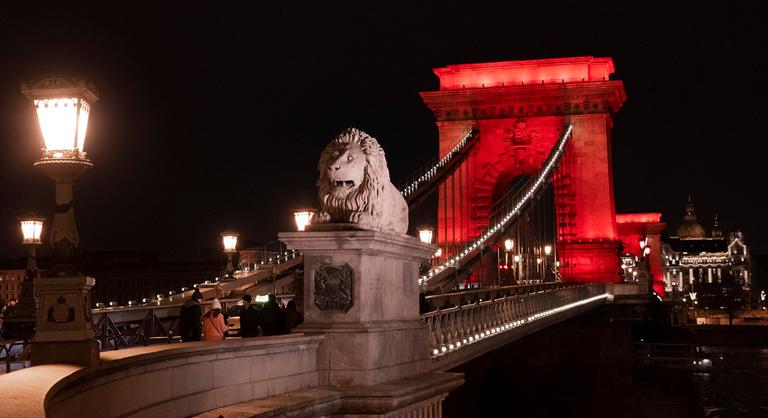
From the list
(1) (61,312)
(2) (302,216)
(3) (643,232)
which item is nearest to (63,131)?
(1) (61,312)

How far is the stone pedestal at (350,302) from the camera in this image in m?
10.8

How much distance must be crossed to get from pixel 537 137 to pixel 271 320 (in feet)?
173

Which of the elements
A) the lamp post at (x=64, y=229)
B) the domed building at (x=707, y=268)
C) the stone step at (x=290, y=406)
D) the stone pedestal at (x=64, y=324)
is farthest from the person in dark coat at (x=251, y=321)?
the domed building at (x=707, y=268)

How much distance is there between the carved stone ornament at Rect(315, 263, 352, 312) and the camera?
10.9 metres

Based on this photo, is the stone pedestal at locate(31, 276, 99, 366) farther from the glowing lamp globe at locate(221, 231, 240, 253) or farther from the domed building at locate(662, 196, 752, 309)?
the domed building at locate(662, 196, 752, 309)

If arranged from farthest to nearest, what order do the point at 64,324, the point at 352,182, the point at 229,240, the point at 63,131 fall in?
1. the point at 229,240
2. the point at 352,182
3. the point at 63,131
4. the point at 64,324

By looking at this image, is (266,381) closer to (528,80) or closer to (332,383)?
(332,383)

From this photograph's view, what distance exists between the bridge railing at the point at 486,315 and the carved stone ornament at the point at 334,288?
9.24 feet

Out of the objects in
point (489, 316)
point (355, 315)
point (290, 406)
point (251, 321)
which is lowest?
point (290, 406)

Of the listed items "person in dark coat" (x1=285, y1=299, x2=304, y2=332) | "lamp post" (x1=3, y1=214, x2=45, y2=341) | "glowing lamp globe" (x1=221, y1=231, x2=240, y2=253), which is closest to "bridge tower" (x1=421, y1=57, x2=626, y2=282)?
"glowing lamp globe" (x1=221, y1=231, x2=240, y2=253)

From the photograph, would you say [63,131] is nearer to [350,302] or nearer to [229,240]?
[350,302]

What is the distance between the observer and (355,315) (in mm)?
10891

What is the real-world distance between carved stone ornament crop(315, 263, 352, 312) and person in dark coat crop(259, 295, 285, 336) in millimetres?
2057

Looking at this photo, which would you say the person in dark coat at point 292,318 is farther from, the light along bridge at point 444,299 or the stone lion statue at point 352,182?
the stone lion statue at point 352,182
